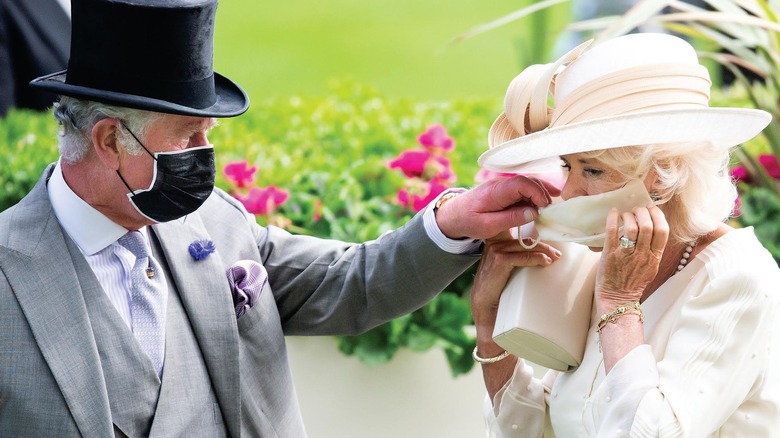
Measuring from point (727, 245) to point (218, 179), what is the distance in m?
2.82

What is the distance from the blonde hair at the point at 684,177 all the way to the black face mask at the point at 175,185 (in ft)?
3.17

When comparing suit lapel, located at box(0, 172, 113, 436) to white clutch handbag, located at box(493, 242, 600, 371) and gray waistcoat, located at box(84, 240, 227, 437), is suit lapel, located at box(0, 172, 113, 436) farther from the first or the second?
white clutch handbag, located at box(493, 242, 600, 371)

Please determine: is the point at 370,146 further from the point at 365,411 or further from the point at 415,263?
the point at 415,263

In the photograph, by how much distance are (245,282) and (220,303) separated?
12 centimetres

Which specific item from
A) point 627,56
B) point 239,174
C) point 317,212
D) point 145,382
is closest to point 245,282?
point 145,382

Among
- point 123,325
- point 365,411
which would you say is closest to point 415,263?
point 123,325

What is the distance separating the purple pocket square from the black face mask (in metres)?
0.27

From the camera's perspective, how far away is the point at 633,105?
7.68 ft

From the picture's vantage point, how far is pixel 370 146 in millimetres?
5363

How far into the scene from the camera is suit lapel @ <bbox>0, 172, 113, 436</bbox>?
2.53 meters

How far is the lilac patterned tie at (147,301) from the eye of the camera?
2707mm

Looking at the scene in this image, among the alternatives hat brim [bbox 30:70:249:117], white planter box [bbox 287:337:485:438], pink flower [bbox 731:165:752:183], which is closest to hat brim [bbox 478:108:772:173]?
hat brim [bbox 30:70:249:117]

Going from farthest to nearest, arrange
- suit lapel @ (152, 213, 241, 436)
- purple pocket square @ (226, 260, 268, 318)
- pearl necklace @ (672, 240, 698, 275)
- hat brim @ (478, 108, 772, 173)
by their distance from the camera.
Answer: purple pocket square @ (226, 260, 268, 318) < suit lapel @ (152, 213, 241, 436) < pearl necklace @ (672, 240, 698, 275) < hat brim @ (478, 108, 772, 173)

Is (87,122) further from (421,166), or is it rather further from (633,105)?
(421,166)
